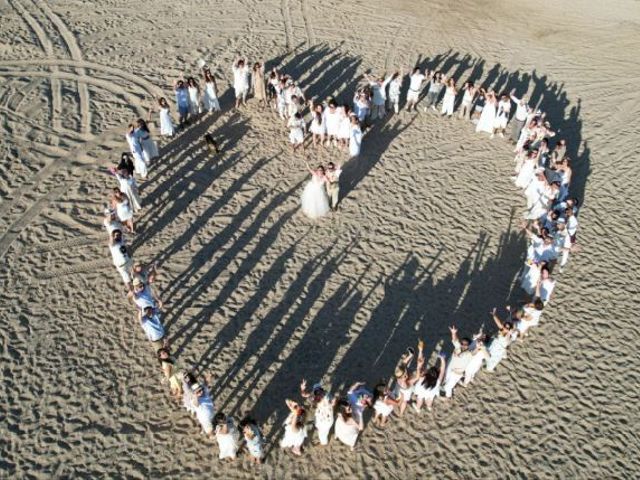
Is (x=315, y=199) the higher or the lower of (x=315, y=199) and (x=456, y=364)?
the higher

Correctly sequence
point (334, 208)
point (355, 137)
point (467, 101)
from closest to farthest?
1. point (334, 208)
2. point (355, 137)
3. point (467, 101)

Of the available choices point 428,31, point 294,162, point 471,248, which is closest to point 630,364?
point 471,248

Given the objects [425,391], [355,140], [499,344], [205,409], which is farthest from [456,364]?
[355,140]

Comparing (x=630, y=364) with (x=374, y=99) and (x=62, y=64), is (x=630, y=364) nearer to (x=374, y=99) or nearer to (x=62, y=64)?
(x=374, y=99)

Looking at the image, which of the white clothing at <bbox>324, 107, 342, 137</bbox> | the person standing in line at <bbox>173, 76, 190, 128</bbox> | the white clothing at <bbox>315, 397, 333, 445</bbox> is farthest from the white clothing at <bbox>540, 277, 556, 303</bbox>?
the person standing in line at <bbox>173, 76, 190, 128</bbox>

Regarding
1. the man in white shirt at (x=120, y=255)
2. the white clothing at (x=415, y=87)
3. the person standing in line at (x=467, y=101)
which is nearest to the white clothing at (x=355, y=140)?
the white clothing at (x=415, y=87)

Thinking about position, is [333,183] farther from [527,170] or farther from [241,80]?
[527,170]

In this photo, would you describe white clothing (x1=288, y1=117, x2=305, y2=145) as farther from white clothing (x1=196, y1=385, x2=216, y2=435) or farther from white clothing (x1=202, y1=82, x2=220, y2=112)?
white clothing (x1=196, y1=385, x2=216, y2=435)
